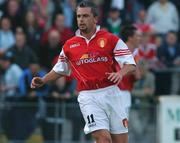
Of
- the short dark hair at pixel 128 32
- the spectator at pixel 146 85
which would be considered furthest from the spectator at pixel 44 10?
the short dark hair at pixel 128 32

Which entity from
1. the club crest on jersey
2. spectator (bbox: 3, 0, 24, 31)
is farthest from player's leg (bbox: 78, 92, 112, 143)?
spectator (bbox: 3, 0, 24, 31)

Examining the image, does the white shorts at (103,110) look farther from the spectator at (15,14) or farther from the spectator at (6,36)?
the spectator at (15,14)

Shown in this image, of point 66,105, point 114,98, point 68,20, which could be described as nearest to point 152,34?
point 68,20

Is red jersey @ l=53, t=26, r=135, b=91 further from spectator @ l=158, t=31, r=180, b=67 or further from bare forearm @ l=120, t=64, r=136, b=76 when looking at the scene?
spectator @ l=158, t=31, r=180, b=67

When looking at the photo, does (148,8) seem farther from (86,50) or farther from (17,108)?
(86,50)

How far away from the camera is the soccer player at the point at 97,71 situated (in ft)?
35.7

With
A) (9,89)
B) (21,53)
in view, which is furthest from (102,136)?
(21,53)

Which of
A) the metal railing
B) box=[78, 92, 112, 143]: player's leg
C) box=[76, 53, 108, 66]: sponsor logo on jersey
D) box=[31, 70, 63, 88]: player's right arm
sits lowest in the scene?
the metal railing

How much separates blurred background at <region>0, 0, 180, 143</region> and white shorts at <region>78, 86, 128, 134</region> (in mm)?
3579

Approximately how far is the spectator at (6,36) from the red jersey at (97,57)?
7.12 metres

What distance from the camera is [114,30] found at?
1878 centimetres

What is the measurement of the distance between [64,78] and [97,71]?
6.43 meters

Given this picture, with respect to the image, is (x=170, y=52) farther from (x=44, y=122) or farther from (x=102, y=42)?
(x=102, y=42)

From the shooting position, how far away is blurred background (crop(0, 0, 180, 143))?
16.5 meters
